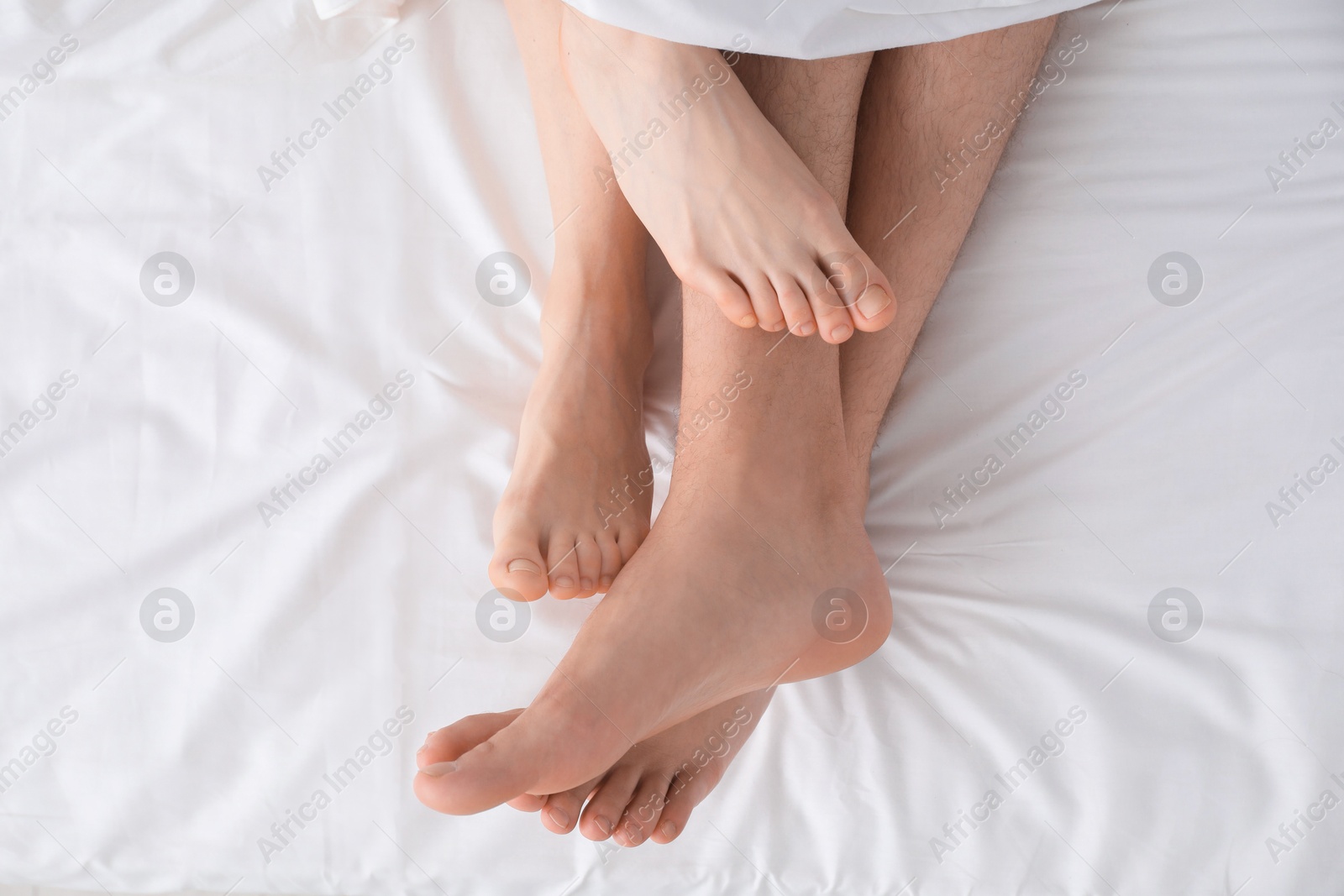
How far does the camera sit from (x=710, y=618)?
0.70 meters

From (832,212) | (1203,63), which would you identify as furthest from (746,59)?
(1203,63)

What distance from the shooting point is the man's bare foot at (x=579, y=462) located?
77cm

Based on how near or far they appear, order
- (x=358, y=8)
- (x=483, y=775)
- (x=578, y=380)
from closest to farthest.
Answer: (x=483, y=775) → (x=578, y=380) → (x=358, y=8)

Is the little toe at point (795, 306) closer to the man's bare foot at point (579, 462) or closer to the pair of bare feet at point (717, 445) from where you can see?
the pair of bare feet at point (717, 445)

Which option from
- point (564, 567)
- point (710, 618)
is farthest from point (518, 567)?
point (710, 618)

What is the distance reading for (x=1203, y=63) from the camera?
0.91m

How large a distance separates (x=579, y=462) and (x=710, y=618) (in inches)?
7.8

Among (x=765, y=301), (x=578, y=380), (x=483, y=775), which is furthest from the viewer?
(x=578, y=380)

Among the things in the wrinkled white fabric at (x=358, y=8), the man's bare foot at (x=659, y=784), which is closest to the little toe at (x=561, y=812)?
the man's bare foot at (x=659, y=784)

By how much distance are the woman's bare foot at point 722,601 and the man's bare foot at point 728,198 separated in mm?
58

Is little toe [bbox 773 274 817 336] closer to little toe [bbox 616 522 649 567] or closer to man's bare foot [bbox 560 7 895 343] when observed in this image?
man's bare foot [bbox 560 7 895 343]

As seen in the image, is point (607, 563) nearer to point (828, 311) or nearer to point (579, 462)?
point (579, 462)

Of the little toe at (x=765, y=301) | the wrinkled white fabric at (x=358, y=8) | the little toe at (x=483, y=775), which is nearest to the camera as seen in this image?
the little toe at (x=483, y=775)

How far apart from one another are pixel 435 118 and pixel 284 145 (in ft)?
0.55
